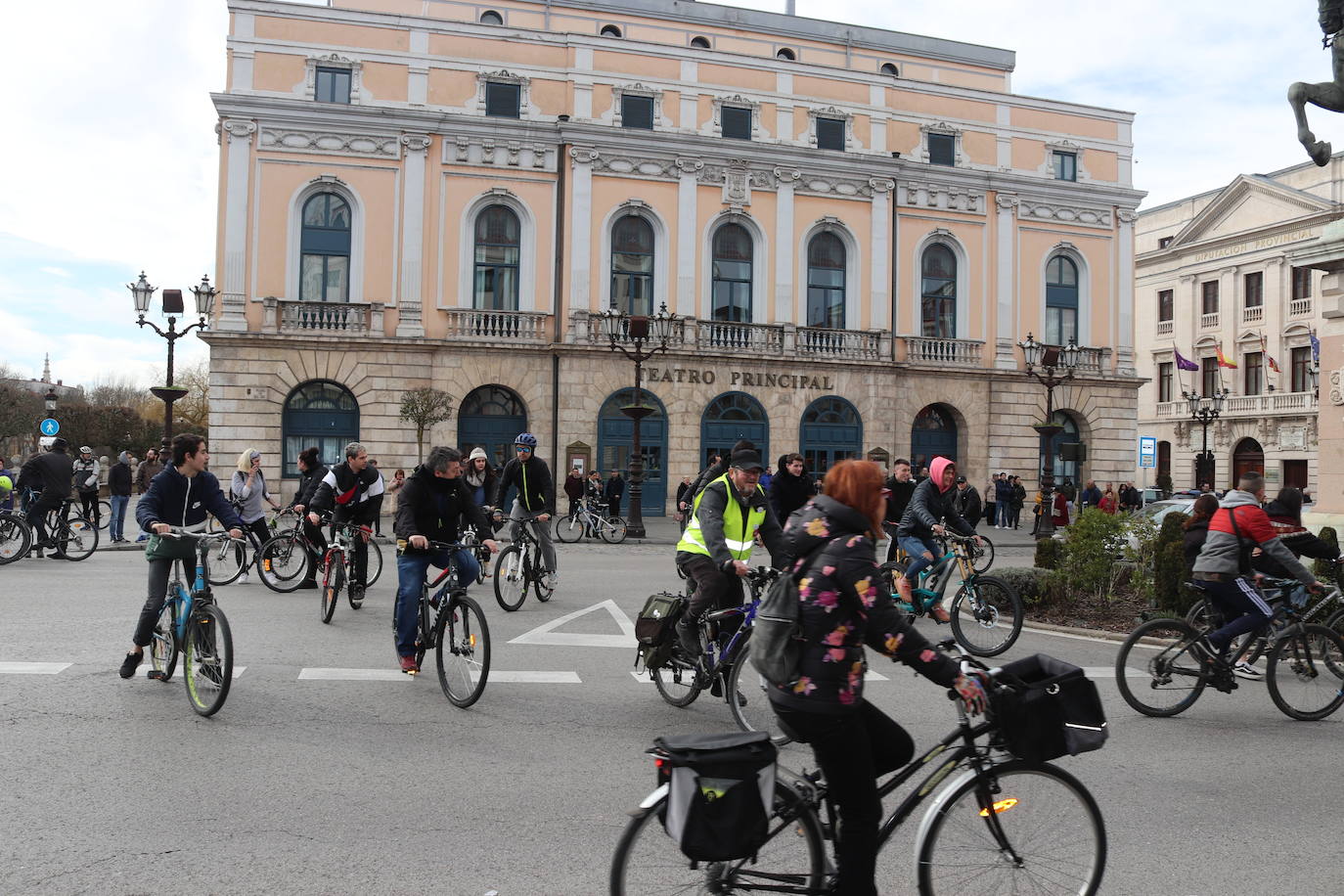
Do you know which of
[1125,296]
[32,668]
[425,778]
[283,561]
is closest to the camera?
[425,778]

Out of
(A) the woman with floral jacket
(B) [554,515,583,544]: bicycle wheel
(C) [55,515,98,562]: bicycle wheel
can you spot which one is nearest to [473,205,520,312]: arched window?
(B) [554,515,583,544]: bicycle wheel

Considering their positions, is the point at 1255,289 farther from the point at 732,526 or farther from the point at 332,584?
the point at 732,526

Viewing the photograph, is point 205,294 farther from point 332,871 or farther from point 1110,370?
point 1110,370

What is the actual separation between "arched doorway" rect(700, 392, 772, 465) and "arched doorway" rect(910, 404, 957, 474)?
5.32 meters

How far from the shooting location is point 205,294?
24.7m

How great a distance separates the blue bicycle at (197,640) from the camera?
257 inches

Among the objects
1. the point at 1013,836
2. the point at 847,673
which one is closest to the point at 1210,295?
the point at 1013,836

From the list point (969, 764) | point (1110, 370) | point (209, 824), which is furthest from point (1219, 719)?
point (1110, 370)

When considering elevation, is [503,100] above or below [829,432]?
above

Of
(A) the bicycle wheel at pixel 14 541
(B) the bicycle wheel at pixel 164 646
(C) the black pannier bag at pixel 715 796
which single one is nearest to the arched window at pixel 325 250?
(A) the bicycle wheel at pixel 14 541

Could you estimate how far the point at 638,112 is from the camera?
105 ft

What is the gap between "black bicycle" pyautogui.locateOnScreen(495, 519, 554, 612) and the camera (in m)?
11.9

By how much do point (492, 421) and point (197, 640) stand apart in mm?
24054

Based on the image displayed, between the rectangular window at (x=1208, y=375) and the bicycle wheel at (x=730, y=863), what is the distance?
187 ft
